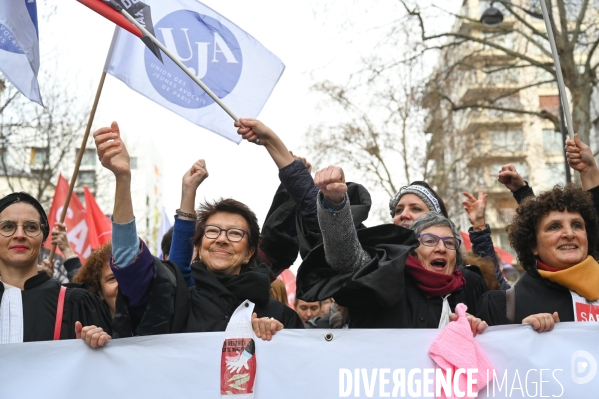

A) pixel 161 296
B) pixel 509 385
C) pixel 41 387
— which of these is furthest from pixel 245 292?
pixel 509 385

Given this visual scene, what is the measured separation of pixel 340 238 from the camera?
3523mm

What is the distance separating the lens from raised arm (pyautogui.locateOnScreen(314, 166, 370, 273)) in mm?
3379

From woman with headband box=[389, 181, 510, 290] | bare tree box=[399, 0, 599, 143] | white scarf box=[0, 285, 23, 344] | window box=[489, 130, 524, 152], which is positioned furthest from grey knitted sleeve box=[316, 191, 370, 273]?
window box=[489, 130, 524, 152]

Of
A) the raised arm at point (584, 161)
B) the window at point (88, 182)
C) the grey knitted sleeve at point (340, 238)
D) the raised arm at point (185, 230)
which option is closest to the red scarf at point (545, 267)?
the raised arm at point (584, 161)

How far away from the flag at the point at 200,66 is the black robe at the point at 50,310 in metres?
1.75

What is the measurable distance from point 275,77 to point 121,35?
104 centimetres

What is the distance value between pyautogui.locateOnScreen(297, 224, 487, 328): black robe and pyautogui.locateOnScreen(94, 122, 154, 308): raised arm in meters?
0.77

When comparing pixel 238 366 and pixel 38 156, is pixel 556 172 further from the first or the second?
pixel 238 366

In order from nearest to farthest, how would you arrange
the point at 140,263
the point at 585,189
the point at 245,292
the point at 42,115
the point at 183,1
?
the point at 140,263
the point at 245,292
the point at 585,189
the point at 183,1
the point at 42,115

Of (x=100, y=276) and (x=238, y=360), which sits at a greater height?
(x=100, y=276)

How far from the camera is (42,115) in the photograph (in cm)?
1780

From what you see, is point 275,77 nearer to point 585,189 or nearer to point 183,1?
point 183,1

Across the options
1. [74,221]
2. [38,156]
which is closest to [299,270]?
[74,221]

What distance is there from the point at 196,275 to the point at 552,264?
165 centimetres
